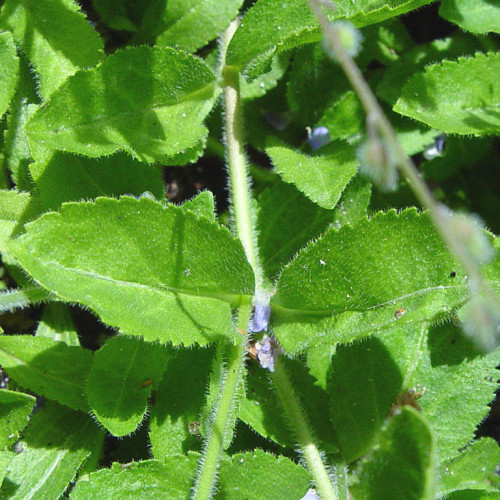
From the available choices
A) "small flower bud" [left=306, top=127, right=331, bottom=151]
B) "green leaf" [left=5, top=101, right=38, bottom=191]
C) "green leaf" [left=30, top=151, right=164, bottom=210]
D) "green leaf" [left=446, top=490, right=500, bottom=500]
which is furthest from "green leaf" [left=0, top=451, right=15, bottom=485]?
"small flower bud" [left=306, top=127, right=331, bottom=151]

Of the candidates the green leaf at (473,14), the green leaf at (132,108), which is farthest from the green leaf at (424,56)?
the green leaf at (132,108)

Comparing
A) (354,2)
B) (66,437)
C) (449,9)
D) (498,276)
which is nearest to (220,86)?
(354,2)

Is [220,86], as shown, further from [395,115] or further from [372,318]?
[372,318]

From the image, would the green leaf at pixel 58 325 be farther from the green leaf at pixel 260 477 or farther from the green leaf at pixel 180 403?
the green leaf at pixel 260 477

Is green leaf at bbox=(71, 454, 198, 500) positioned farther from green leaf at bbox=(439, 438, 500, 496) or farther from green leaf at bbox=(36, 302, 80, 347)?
green leaf at bbox=(439, 438, 500, 496)

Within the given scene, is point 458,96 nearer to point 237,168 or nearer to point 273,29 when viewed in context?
point 273,29

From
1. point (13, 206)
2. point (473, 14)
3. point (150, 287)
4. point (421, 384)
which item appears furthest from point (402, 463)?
point (473, 14)
